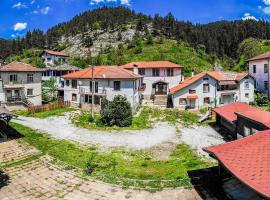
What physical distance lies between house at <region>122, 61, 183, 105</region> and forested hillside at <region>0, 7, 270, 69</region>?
34.5 meters

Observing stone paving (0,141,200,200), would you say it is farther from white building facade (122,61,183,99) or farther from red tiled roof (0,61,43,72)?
white building facade (122,61,183,99)

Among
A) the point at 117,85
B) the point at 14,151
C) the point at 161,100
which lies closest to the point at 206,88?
the point at 161,100

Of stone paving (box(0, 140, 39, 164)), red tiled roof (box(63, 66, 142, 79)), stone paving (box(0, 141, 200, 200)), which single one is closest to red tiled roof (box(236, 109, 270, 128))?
stone paving (box(0, 141, 200, 200))

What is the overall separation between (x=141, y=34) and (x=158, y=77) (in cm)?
6370

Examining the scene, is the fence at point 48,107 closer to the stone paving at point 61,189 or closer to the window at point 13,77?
the window at point 13,77

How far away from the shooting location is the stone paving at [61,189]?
816 inches

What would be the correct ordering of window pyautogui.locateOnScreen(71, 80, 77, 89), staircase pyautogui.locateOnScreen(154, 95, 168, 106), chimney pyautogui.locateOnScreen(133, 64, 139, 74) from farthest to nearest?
chimney pyautogui.locateOnScreen(133, 64, 139, 74) < staircase pyautogui.locateOnScreen(154, 95, 168, 106) < window pyautogui.locateOnScreen(71, 80, 77, 89)

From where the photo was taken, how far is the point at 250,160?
1841 cm

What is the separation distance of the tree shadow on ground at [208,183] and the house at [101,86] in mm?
26867

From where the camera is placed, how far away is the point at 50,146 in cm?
3197

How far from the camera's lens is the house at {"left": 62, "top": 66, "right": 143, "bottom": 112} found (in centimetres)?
5053

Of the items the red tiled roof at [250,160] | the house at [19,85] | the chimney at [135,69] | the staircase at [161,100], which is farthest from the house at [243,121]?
the house at [19,85]

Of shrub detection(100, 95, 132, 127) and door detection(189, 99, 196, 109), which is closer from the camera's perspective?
shrub detection(100, 95, 132, 127)

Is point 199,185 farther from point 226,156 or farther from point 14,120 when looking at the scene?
point 14,120
